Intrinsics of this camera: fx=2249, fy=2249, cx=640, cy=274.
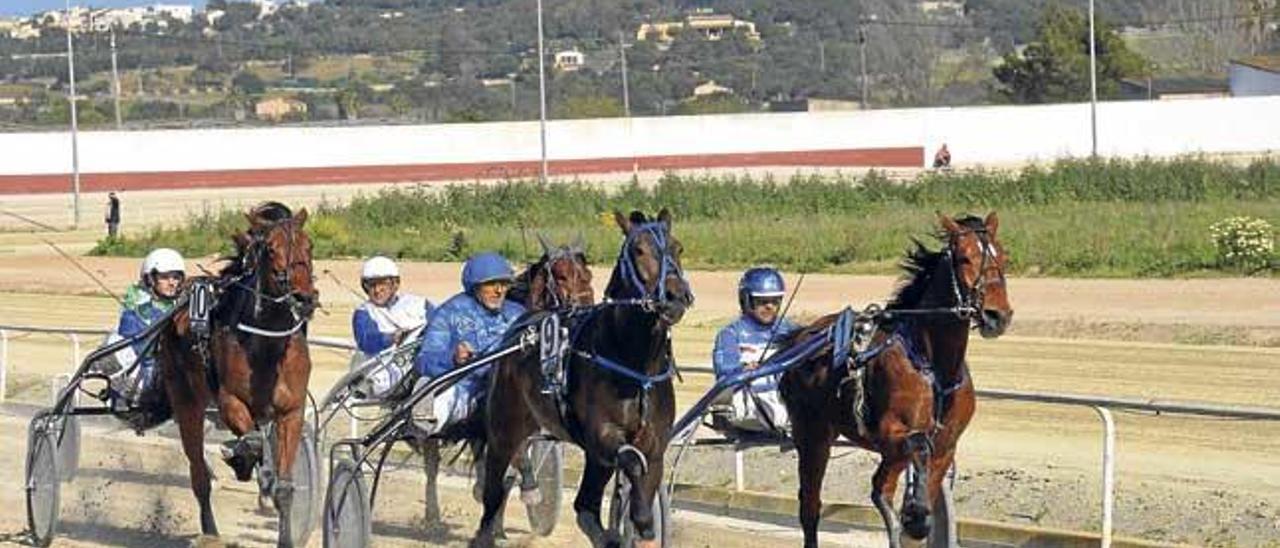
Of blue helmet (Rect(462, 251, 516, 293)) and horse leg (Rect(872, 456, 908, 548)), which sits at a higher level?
blue helmet (Rect(462, 251, 516, 293))

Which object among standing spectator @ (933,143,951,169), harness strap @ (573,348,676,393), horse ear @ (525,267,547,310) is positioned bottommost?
harness strap @ (573,348,676,393)

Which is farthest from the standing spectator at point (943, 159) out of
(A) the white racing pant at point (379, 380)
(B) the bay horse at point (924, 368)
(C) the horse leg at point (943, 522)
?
(B) the bay horse at point (924, 368)

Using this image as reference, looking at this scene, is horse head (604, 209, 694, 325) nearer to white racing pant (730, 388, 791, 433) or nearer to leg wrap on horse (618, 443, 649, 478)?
leg wrap on horse (618, 443, 649, 478)

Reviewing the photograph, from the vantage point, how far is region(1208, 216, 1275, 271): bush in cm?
2769

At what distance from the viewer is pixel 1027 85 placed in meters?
95.3

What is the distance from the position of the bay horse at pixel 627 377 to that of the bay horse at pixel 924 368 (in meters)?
0.78

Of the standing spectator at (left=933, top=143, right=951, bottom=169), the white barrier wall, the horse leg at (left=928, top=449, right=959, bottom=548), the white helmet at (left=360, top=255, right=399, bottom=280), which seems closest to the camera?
the horse leg at (left=928, top=449, right=959, bottom=548)

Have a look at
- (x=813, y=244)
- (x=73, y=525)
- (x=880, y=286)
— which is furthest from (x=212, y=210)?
(x=73, y=525)

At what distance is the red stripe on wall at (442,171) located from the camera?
60.3 m

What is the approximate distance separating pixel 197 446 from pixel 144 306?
1.31 meters

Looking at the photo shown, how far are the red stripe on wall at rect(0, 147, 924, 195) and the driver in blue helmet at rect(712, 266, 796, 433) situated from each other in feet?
157

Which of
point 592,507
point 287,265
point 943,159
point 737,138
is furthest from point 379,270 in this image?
point 737,138

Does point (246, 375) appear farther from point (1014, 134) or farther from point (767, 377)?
point (1014, 134)

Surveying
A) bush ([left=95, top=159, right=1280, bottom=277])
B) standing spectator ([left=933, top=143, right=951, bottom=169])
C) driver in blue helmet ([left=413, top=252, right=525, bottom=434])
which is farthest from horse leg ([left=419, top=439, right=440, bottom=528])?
standing spectator ([left=933, top=143, right=951, bottom=169])
